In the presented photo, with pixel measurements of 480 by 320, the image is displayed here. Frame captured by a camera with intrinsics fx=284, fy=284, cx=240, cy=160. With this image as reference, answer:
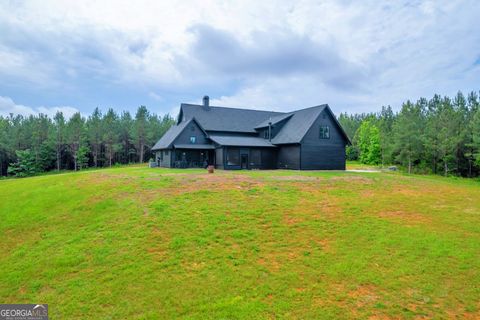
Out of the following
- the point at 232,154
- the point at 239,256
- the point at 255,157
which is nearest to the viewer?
the point at 239,256

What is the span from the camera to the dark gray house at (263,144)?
29.4m

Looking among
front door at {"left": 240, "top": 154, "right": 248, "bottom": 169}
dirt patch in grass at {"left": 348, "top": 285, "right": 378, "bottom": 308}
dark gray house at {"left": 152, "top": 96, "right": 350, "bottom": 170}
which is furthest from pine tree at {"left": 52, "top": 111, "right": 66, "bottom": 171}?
dirt patch in grass at {"left": 348, "top": 285, "right": 378, "bottom": 308}

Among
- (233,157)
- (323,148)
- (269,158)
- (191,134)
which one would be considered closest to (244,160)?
(233,157)

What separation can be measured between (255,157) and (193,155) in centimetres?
709

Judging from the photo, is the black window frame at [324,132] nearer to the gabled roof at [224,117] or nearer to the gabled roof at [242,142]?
the gabled roof at [242,142]

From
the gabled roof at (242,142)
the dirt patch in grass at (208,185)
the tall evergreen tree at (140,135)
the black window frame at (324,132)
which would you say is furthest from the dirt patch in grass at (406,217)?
the tall evergreen tree at (140,135)

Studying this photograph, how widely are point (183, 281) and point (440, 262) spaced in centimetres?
692

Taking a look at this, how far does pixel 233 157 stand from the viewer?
29828 millimetres

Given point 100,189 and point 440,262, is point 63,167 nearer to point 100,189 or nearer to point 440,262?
point 100,189

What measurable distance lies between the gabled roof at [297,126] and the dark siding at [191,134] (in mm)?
8288

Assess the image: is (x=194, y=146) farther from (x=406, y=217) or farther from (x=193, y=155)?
(x=406, y=217)

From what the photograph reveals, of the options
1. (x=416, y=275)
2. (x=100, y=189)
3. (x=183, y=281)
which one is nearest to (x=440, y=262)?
(x=416, y=275)

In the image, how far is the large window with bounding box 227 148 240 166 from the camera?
2963 centimetres

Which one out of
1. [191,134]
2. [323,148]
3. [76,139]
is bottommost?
[323,148]
